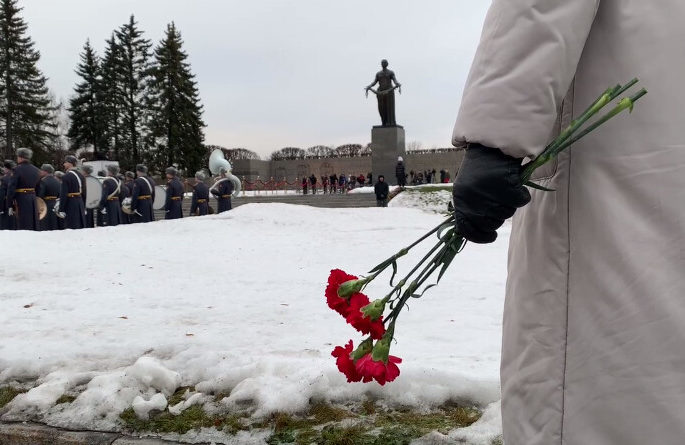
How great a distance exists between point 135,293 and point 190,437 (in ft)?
10.1

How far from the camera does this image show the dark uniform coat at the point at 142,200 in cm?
1505

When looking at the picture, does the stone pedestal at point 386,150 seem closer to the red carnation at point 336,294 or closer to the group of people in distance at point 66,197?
the group of people in distance at point 66,197

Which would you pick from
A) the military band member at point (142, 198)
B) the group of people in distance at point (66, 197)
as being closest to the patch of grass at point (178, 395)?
the group of people in distance at point (66, 197)

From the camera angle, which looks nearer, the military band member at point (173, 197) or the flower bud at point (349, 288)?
the flower bud at point (349, 288)

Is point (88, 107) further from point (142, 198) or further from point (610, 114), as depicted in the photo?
point (610, 114)

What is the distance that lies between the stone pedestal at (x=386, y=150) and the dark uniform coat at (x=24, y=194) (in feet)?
57.1

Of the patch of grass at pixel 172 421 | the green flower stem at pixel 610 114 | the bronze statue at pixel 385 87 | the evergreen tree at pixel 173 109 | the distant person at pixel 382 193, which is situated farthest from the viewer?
the evergreen tree at pixel 173 109

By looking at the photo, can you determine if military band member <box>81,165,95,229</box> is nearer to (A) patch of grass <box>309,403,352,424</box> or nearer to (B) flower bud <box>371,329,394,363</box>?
(A) patch of grass <box>309,403,352,424</box>

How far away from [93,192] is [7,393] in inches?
485

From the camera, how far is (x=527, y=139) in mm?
1174

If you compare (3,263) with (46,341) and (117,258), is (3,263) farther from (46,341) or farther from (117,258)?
(46,341)

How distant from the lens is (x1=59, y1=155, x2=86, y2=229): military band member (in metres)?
12.5

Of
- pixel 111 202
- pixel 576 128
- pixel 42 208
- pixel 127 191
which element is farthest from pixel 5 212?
pixel 576 128

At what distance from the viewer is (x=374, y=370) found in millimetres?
1359
